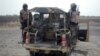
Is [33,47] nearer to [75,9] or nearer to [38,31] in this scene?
[38,31]

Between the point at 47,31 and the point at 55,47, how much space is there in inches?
54.1

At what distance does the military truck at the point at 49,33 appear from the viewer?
15.6 m

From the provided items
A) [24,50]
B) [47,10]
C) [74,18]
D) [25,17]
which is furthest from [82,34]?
[24,50]

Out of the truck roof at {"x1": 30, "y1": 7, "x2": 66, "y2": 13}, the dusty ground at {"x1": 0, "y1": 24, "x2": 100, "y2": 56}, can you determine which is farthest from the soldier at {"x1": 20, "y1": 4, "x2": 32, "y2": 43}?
the dusty ground at {"x1": 0, "y1": 24, "x2": 100, "y2": 56}

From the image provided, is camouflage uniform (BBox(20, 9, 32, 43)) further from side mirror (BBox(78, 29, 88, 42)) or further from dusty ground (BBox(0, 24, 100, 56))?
side mirror (BBox(78, 29, 88, 42))

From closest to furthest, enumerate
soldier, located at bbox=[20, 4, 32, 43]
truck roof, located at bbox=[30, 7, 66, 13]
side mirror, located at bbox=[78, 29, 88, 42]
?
truck roof, located at bbox=[30, 7, 66, 13]
soldier, located at bbox=[20, 4, 32, 43]
side mirror, located at bbox=[78, 29, 88, 42]

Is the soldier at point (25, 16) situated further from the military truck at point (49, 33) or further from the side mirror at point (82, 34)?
the side mirror at point (82, 34)

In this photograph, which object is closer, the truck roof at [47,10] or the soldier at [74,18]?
the truck roof at [47,10]

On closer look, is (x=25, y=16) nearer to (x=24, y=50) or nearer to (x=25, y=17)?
(x=25, y=17)

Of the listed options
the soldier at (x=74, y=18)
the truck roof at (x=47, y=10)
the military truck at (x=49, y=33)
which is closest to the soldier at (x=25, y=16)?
the military truck at (x=49, y=33)

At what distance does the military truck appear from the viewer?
51.1 ft

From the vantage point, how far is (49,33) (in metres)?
16.7

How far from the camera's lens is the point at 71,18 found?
56.7ft

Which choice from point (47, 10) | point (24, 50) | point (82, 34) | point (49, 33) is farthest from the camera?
point (24, 50)
